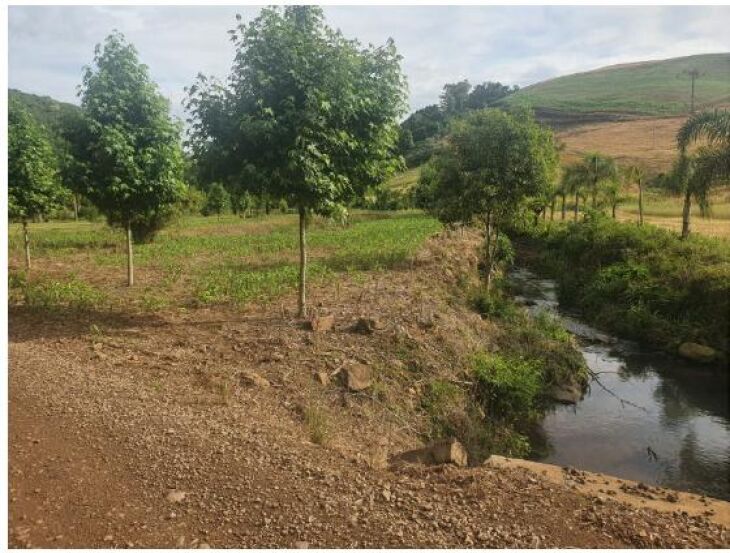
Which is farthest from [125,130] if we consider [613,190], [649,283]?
[613,190]

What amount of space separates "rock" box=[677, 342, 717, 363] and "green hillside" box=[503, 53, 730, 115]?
93726 mm

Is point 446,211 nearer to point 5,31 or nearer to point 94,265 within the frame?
point 94,265

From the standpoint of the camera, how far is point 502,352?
15852 mm

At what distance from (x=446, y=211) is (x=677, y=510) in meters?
15.2

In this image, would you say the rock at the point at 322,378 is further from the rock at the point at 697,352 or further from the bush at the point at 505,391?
the rock at the point at 697,352

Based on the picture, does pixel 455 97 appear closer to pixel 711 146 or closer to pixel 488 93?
pixel 488 93

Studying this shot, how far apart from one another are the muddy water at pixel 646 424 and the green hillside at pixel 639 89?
95.0m

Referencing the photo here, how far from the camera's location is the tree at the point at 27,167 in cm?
1902

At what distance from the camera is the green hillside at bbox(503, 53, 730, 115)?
113 meters

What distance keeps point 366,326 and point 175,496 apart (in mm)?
6918

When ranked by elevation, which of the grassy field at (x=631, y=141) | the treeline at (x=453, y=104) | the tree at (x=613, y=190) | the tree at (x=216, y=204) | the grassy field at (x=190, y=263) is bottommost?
the grassy field at (x=190, y=263)

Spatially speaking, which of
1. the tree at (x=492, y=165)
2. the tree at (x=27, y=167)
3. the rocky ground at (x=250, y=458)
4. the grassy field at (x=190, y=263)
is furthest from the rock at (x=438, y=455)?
the tree at (x=27, y=167)

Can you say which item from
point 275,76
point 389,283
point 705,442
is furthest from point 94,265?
point 705,442

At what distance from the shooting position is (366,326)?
A: 1266cm
